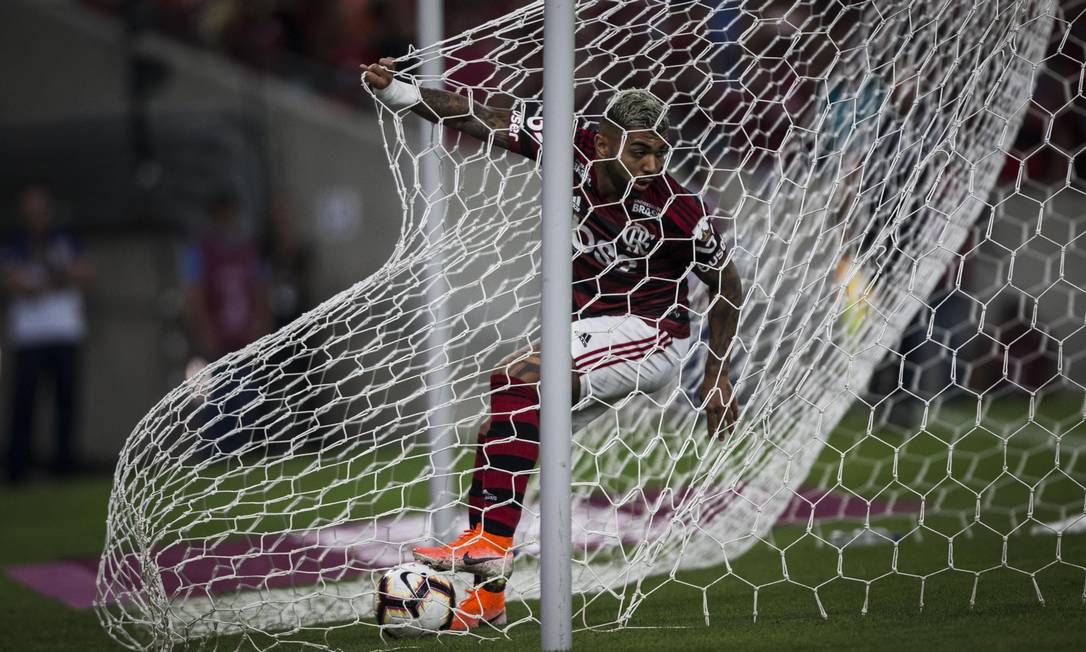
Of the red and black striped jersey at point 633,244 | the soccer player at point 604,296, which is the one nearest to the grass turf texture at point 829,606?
the soccer player at point 604,296

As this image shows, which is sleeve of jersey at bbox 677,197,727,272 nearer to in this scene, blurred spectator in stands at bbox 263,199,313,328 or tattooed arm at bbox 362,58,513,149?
tattooed arm at bbox 362,58,513,149

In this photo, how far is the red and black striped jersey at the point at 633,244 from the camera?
3.58m

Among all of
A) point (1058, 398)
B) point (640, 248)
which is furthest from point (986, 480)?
point (1058, 398)

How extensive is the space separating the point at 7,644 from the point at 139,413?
5.53 m

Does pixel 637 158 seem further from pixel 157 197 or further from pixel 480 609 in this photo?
pixel 157 197

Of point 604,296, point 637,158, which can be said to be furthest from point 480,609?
point 637,158

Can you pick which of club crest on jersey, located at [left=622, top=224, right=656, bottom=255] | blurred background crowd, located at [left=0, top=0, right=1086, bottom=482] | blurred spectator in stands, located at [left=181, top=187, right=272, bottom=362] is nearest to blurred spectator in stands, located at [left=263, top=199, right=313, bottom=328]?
blurred background crowd, located at [left=0, top=0, right=1086, bottom=482]

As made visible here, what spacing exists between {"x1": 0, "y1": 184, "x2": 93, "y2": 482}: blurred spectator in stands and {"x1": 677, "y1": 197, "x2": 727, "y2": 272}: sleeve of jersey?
232 inches

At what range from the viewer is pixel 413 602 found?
339 centimetres

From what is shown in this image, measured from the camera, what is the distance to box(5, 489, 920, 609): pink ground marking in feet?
12.4

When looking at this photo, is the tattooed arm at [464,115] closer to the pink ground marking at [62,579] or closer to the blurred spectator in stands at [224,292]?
the pink ground marking at [62,579]

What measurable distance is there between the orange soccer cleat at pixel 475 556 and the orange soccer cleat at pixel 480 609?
108mm

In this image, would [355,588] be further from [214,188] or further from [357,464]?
[214,188]

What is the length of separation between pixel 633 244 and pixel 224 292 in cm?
579
